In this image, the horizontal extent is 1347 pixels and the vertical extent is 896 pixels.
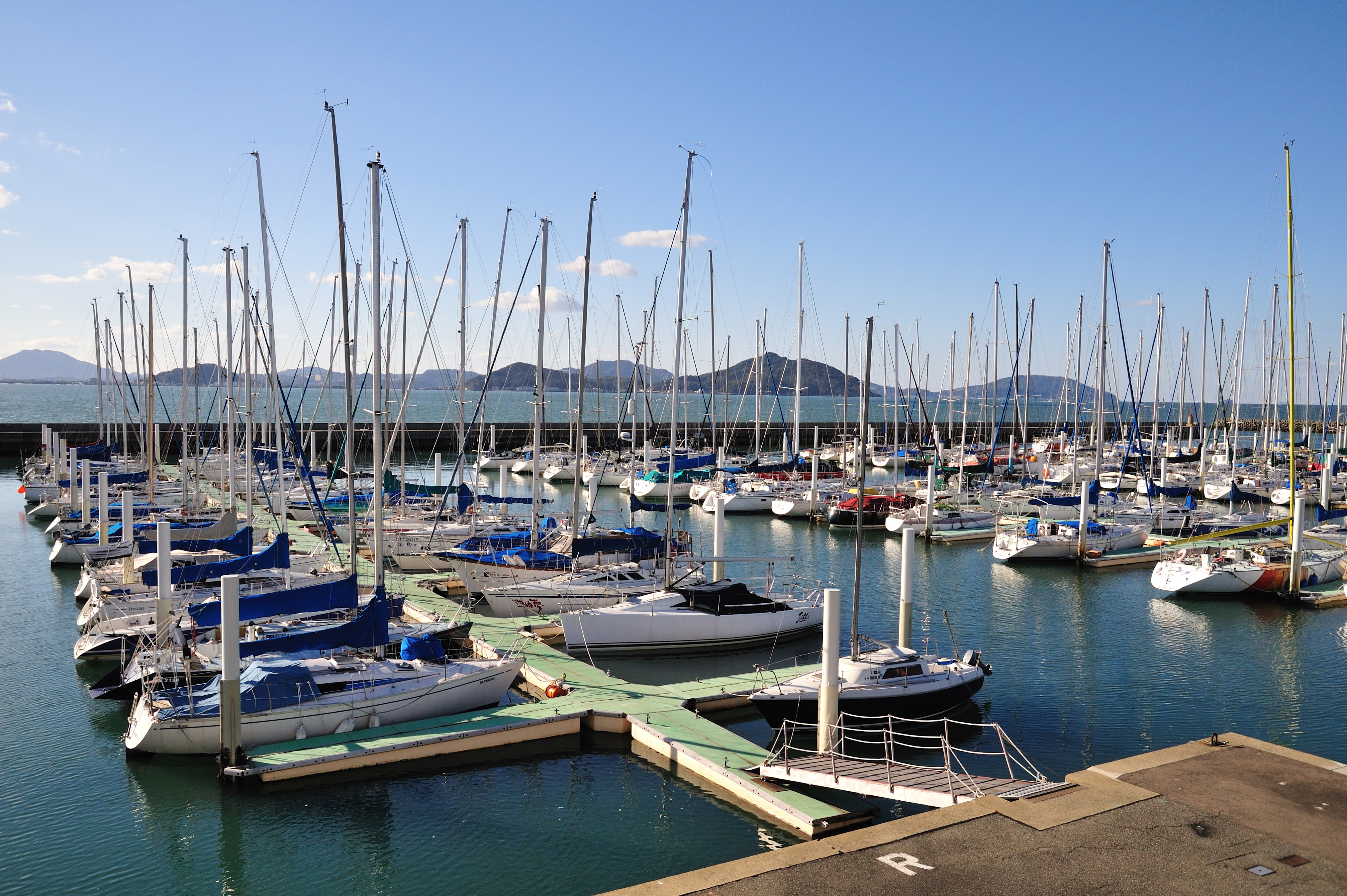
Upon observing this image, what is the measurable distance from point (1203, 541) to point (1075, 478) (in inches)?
1133

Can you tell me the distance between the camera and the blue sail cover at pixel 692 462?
7075 centimetres

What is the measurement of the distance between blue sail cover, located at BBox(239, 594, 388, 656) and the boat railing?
29.4 ft

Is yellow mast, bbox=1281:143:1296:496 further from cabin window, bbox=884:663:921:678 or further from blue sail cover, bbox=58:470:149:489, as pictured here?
blue sail cover, bbox=58:470:149:489

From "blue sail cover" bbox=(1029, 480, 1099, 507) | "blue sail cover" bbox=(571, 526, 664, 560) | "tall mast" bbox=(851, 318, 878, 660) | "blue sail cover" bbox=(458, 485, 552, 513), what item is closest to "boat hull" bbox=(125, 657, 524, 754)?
"tall mast" bbox=(851, 318, 878, 660)

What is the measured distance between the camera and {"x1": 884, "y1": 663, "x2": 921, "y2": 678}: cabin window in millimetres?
21391

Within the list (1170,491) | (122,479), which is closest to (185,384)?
(122,479)

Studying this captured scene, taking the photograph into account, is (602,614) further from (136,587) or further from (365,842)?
(136,587)

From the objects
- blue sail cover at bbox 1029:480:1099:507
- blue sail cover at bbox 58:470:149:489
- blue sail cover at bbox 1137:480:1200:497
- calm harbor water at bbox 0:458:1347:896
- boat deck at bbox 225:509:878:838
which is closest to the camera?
calm harbor water at bbox 0:458:1347:896

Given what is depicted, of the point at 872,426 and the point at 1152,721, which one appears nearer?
the point at 1152,721

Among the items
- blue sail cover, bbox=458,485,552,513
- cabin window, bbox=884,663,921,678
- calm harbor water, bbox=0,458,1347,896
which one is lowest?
calm harbor water, bbox=0,458,1347,896

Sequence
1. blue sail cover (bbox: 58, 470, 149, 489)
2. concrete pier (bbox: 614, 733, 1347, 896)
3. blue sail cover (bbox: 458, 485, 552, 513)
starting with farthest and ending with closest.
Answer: blue sail cover (bbox: 58, 470, 149, 489) → blue sail cover (bbox: 458, 485, 552, 513) → concrete pier (bbox: 614, 733, 1347, 896)

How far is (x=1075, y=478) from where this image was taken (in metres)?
69.4

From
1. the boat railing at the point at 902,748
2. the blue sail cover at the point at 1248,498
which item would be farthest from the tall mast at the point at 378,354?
the blue sail cover at the point at 1248,498

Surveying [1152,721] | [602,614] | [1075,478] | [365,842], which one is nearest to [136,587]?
[602,614]
